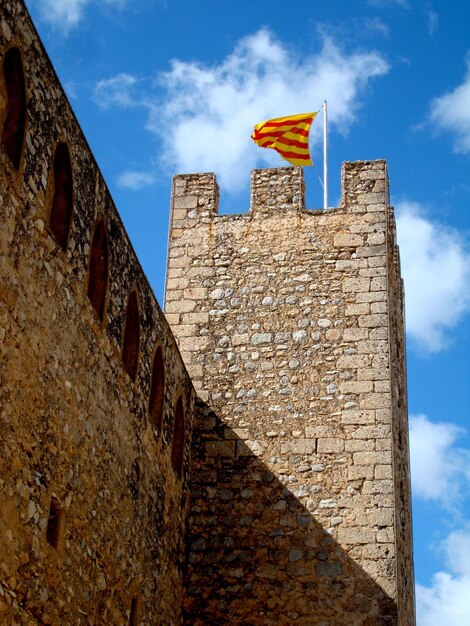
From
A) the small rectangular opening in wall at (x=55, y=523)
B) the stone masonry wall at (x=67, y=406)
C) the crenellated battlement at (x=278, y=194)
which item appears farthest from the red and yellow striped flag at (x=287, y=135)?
the small rectangular opening in wall at (x=55, y=523)

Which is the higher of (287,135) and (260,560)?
(287,135)

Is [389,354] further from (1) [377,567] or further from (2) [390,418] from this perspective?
(1) [377,567]

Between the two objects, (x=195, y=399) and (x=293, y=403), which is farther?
(x=195, y=399)

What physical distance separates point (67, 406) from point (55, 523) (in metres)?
0.88

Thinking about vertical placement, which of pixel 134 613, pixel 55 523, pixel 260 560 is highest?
pixel 260 560

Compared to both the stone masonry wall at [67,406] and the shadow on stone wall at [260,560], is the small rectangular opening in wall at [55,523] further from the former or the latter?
the shadow on stone wall at [260,560]

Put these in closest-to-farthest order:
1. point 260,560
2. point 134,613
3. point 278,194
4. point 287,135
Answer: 1. point 134,613
2. point 260,560
3. point 278,194
4. point 287,135

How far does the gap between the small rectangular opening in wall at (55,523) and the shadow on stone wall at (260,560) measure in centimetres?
432

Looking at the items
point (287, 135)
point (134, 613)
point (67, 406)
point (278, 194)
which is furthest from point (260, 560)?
point (287, 135)

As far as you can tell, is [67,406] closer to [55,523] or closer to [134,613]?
[55,523]

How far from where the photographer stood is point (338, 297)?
13.2 metres

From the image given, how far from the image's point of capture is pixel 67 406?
8.13 metres

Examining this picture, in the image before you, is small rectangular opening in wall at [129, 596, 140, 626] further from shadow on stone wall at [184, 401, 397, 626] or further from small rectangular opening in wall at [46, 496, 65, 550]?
small rectangular opening in wall at [46, 496, 65, 550]

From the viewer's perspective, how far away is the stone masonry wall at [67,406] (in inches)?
280
